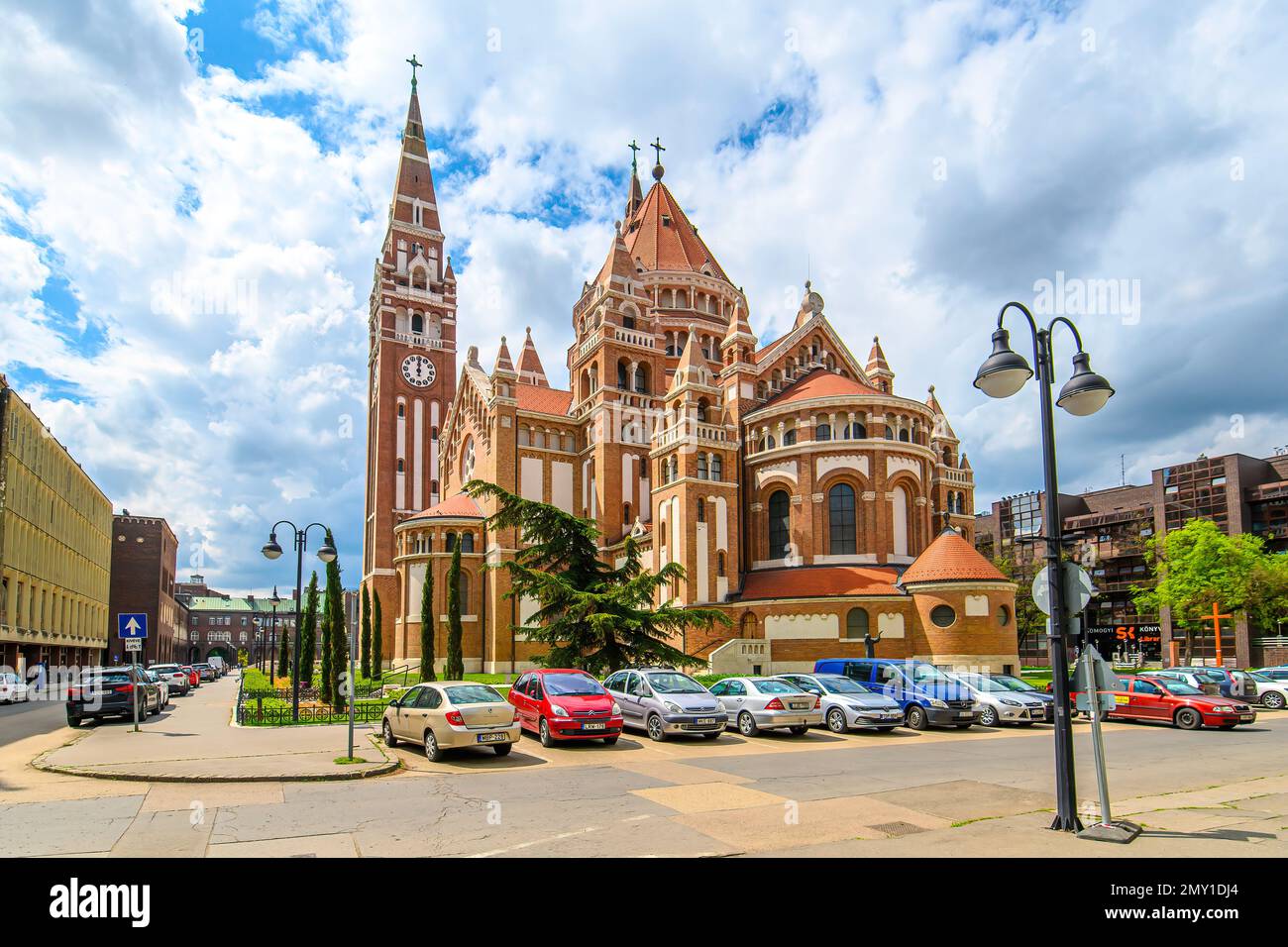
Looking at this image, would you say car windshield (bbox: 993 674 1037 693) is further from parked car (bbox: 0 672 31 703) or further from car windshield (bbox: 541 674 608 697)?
parked car (bbox: 0 672 31 703)

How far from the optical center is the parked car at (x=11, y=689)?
1291 inches

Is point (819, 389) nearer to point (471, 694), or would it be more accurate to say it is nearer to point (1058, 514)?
point (471, 694)

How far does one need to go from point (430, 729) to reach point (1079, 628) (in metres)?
11.0

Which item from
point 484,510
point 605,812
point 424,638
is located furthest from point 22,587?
point 605,812

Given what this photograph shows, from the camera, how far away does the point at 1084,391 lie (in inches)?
391

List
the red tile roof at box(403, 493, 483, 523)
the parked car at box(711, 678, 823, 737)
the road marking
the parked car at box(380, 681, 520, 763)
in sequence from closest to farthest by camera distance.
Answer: the road marking
the parked car at box(380, 681, 520, 763)
the parked car at box(711, 678, 823, 737)
the red tile roof at box(403, 493, 483, 523)

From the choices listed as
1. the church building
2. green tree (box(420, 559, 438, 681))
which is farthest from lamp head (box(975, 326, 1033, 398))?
the church building

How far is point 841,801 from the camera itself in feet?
38.4

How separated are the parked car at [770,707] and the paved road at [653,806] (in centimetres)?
249

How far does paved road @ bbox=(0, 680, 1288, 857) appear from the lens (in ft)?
29.5

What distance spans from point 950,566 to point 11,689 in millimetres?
37862

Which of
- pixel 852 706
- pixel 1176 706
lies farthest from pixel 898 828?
pixel 1176 706

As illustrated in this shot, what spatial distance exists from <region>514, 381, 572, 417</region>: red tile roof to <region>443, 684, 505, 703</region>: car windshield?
100ft
